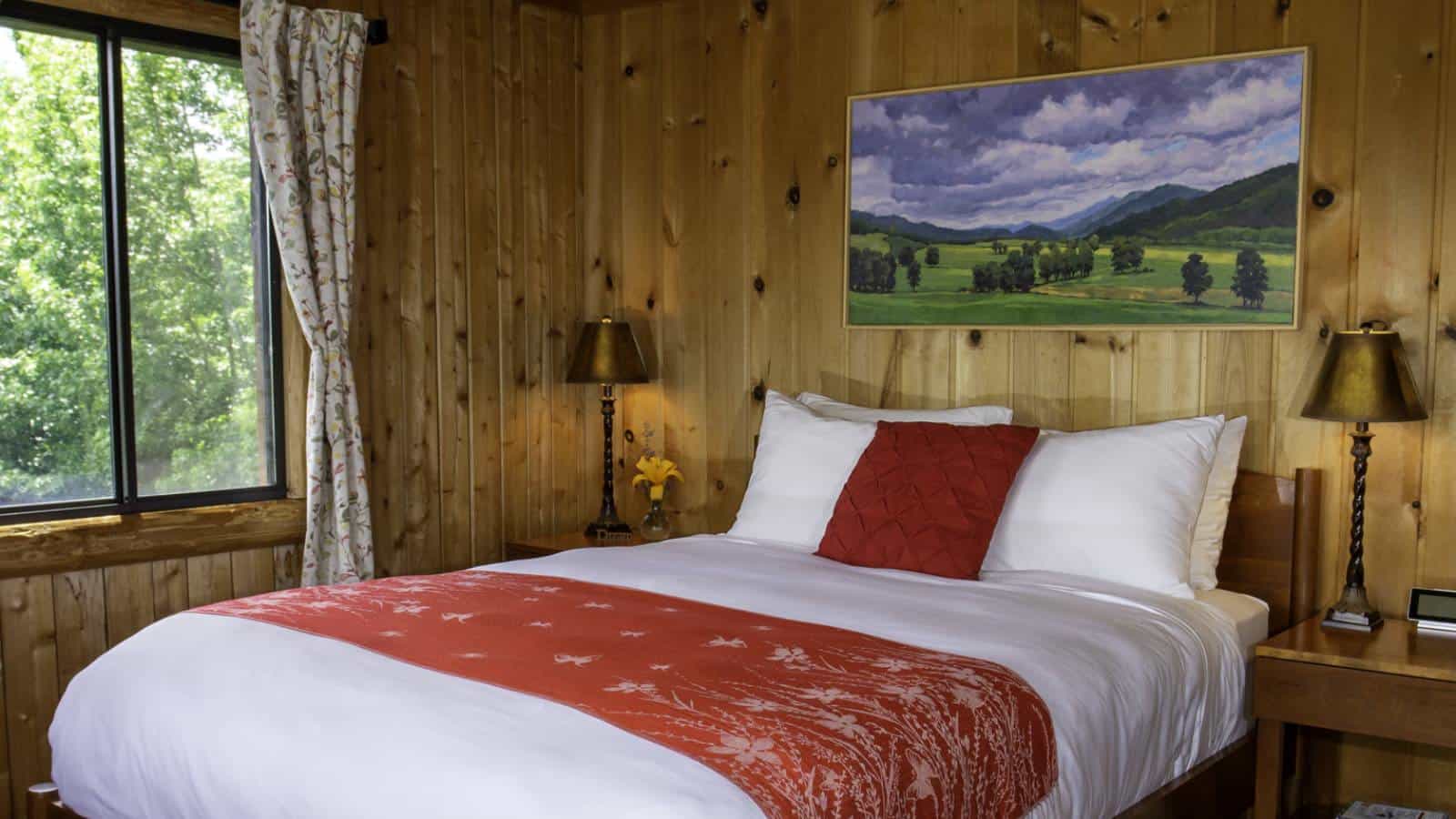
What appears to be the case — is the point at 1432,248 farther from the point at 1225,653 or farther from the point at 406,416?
the point at 406,416

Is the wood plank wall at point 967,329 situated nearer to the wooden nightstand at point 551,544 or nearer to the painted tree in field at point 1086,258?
the painted tree in field at point 1086,258

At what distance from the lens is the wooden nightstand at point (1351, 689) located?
2506mm

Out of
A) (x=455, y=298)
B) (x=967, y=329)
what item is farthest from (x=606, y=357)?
(x=967, y=329)

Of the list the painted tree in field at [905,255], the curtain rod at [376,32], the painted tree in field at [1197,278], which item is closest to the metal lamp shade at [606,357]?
the painted tree in field at [905,255]

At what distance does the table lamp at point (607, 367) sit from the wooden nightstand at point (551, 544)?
43 mm

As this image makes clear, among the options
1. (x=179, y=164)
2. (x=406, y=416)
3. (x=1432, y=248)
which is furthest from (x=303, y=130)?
(x=1432, y=248)

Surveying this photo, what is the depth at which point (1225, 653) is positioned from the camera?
8.93 feet

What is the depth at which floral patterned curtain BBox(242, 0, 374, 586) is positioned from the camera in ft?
11.2

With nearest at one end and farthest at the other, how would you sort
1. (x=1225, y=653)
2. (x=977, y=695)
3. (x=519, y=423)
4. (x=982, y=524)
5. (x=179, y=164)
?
(x=977, y=695) < (x=1225, y=653) < (x=982, y=524) < (x=179, y=164) < (x=519, y=423)

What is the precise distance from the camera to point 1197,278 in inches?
130

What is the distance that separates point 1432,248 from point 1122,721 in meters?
1.54

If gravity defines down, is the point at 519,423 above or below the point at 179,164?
below

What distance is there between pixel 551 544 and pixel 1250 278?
7.46 feet

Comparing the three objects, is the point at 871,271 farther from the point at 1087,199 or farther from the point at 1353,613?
the point at 1353,613
